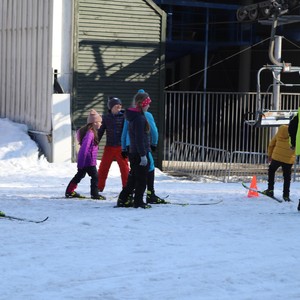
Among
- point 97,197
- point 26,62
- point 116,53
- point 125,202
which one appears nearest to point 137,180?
point 125,202

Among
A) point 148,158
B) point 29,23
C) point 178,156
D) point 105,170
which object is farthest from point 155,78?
point 148,158

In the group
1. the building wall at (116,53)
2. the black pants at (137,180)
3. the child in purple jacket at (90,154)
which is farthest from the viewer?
the building wall at (116,53)

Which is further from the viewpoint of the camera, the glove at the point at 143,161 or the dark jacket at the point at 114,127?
the dark jacket at the point at 114,127

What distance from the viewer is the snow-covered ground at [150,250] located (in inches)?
260

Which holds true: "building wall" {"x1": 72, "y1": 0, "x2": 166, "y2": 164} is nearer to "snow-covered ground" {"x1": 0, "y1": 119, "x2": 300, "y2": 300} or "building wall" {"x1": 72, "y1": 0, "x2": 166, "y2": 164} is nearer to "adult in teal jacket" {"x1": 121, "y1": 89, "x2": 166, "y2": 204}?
"snow-covered ground" {"x1": 0, "y1": 119, "x2": 300, "y2": 300}

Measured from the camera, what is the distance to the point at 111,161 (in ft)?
42.3

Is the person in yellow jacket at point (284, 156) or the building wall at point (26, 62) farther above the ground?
the building wall at point (26, 62)

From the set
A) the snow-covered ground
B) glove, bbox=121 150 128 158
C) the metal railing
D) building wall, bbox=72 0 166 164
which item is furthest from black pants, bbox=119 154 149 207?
building wall, bbox=72 0 166 164

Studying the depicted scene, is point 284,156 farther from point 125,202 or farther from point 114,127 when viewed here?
point 125,202

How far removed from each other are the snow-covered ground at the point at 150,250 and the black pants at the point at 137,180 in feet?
0.92

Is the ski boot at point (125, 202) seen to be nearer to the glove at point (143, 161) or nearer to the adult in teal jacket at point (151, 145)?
the adult in teal jacket at point (151, 145)

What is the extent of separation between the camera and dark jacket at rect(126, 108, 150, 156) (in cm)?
1083

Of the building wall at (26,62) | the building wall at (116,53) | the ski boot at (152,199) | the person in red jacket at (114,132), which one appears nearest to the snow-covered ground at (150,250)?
the ski boot at (152,199)

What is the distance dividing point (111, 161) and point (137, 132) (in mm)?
2182
